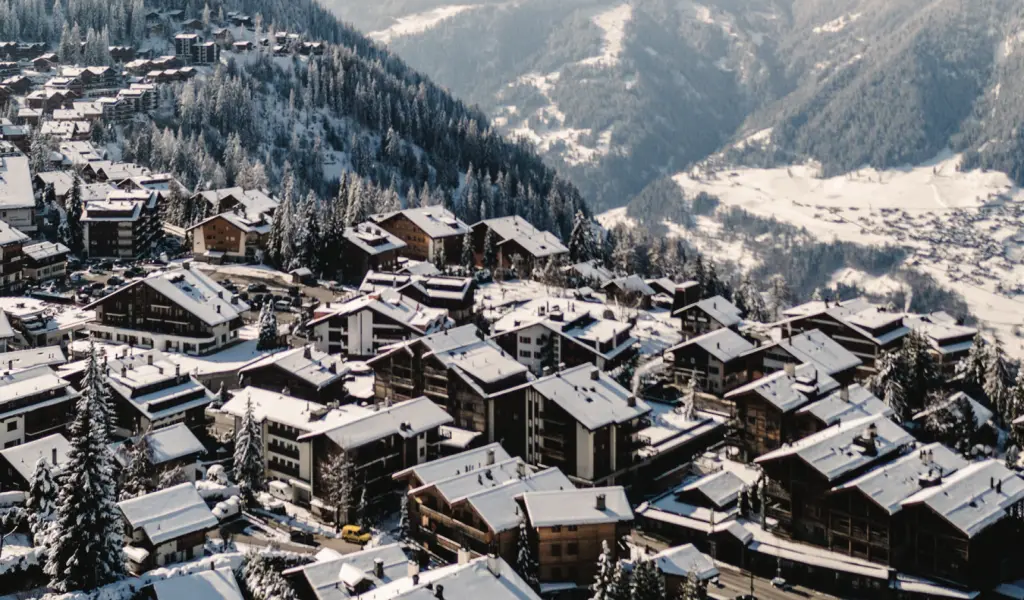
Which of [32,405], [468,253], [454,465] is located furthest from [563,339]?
[468,253]

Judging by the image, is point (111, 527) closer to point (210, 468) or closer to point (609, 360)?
point (210, 468)

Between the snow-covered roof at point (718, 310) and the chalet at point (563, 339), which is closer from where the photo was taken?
the chalet at point (563, 339)

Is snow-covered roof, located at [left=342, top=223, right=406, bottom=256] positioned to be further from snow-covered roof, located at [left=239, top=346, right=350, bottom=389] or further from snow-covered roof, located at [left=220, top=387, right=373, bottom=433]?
snow-covered roof, located at [left=220, top=387, right=373, bottom=433]

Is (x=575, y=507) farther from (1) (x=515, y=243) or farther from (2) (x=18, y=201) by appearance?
(2) (x=18, y=201)

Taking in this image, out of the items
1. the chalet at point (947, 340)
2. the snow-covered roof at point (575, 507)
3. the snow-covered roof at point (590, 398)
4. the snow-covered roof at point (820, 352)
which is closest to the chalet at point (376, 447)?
the snow-covered roof at point (590, 398)

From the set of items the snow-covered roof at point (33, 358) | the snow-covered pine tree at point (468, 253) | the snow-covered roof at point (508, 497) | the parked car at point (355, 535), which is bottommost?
the snow-covered pine tree at point (468, 253)

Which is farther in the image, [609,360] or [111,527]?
[609,360]

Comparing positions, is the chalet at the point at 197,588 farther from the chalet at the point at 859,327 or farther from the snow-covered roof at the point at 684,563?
the chalet at the point at 859,327

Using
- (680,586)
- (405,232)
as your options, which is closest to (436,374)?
(680,586)
